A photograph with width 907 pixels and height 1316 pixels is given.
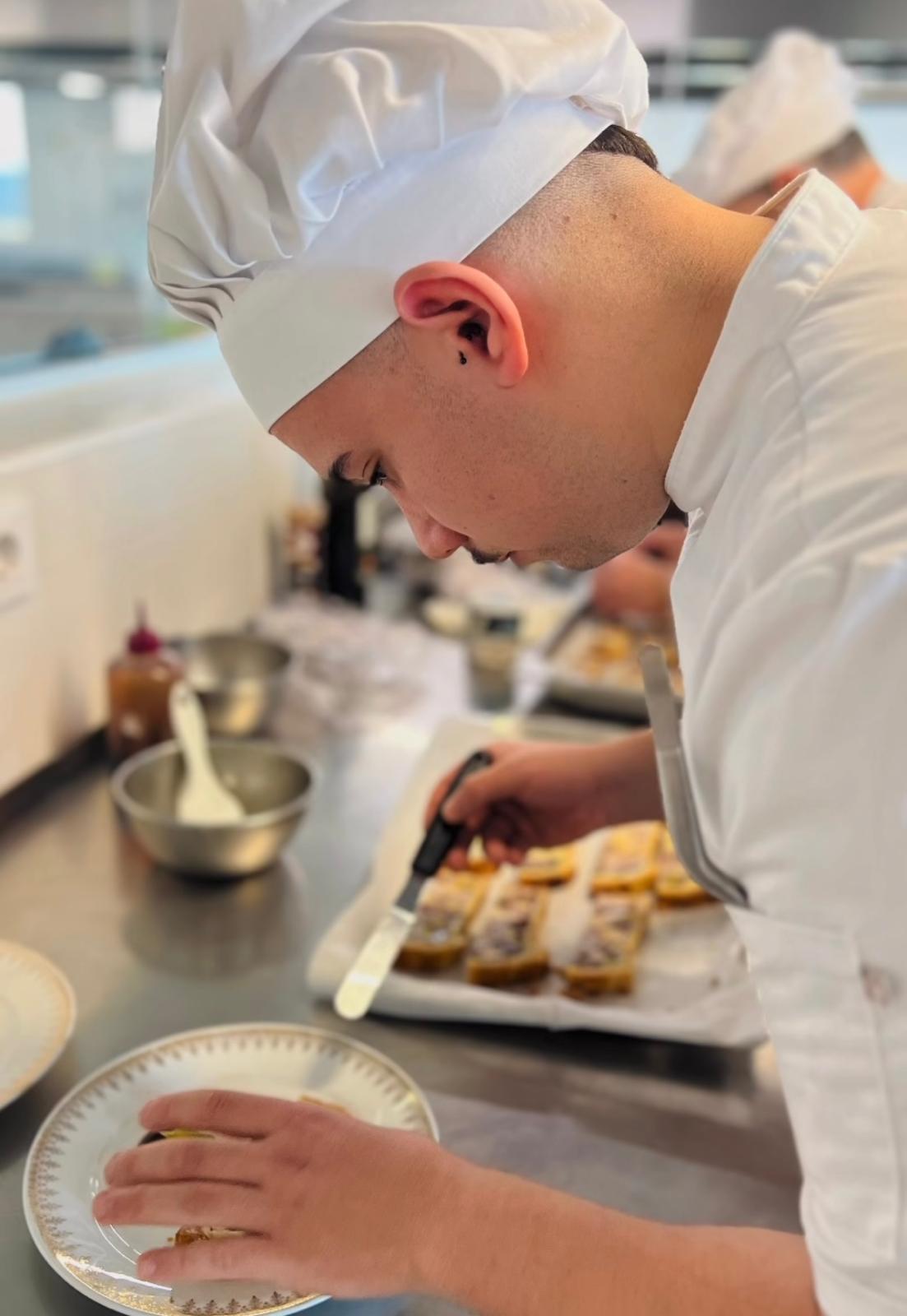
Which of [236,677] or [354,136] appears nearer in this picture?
[354,136]

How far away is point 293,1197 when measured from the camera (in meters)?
0.60

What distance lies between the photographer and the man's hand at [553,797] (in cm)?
97

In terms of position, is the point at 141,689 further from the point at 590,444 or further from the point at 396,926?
the point at 590,444

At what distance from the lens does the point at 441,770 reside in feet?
4.11

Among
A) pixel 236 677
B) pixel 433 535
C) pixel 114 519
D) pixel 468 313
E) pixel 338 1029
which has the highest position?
pixel 468 313

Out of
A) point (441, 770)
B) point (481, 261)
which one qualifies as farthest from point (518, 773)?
point (481, 261)

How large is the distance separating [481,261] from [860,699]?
0.28 metres

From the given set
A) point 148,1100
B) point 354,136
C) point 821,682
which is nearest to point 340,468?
point 354,136

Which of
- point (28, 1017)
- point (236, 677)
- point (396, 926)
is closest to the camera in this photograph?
point (28, 1017)

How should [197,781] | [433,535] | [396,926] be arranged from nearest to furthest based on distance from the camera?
[433,535] < [396,926] < [197,781]

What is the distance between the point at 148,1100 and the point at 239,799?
1.45 ft

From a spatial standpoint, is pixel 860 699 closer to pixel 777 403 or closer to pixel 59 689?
pixel 777 403

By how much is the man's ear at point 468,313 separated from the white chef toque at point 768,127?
1.21 meters

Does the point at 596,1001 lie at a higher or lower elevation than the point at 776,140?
lower
